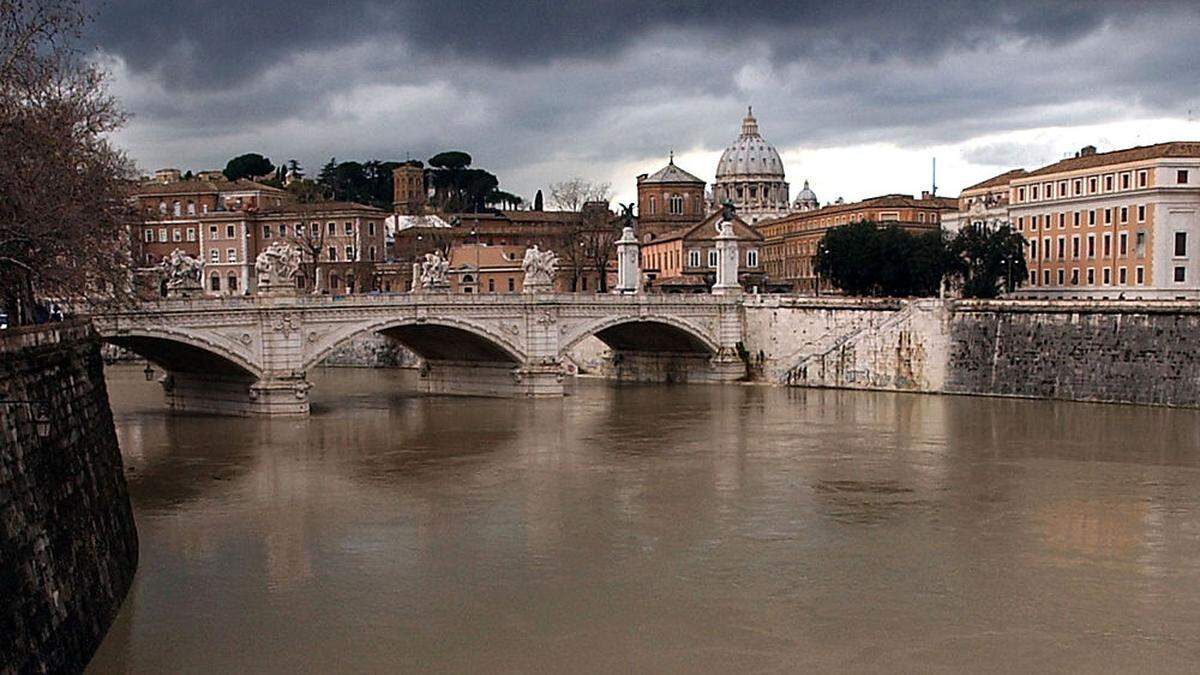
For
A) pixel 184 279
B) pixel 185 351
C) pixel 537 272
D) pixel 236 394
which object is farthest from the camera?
pixel 537 272

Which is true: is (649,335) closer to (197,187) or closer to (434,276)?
(434,276)

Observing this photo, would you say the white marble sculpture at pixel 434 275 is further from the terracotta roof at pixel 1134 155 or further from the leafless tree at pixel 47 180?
the terracotta roof at pixel 1134 155

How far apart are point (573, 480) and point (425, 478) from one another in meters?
3.09

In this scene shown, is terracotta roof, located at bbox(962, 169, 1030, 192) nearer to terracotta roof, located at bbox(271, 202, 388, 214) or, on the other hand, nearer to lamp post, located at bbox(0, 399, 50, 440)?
terracotta roof, located at bbox(271, 202, 388, 214)

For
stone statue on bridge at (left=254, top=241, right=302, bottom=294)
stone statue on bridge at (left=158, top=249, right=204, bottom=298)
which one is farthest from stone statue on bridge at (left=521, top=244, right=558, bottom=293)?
stone statue on bridge at (left=158, top=249, right=204, bottom=298)

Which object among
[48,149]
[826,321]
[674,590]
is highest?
[48,149]

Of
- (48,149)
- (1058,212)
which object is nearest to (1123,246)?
(1058,212)

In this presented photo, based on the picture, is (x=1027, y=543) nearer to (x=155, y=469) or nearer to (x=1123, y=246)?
(x=155, y=469)

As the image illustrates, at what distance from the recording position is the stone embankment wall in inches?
450

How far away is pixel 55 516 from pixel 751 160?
104 meters

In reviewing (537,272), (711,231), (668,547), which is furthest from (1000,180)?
(668,547)

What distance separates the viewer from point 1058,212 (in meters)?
Answer: 54.8

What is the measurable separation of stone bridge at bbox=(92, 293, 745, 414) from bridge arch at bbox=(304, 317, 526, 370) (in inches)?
1.7

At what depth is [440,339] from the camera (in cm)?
4294
